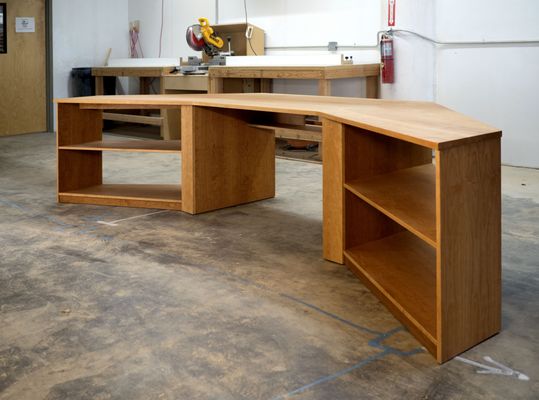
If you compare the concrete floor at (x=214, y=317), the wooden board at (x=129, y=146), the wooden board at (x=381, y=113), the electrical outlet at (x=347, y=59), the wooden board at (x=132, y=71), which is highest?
the wooden board at (x=132, y=71)

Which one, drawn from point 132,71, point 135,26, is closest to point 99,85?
point 132,71

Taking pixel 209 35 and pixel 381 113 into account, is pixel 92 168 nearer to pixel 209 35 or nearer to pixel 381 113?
pixel 381 113

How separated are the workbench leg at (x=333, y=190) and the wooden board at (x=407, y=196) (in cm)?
10

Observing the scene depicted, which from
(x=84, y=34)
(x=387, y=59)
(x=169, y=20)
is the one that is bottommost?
(x=387, y=59)

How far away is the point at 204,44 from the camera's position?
6887 mm

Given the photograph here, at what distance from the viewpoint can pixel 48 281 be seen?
9.19ft

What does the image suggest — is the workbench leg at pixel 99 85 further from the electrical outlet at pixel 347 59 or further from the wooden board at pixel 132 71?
the electrical outlet at pixel 347 59

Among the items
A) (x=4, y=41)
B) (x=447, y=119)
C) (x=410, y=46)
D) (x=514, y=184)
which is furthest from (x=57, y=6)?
(x=447, y=119)

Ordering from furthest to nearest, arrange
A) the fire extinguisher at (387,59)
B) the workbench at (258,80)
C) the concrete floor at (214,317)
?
the fire extinguisher at (387,59) < the workbench at (258,80) < the concrete floor at (214,317)

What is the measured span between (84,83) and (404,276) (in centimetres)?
668

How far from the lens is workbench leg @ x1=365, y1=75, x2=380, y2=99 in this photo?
6.23 m

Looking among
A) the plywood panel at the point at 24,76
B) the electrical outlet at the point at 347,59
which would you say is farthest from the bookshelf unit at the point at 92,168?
the plywood panel at the point at 24,76

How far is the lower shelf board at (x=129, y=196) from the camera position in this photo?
4.18 m

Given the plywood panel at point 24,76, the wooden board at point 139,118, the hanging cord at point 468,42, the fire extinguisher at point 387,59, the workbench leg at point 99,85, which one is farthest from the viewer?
the workbench leg at point 99,85
